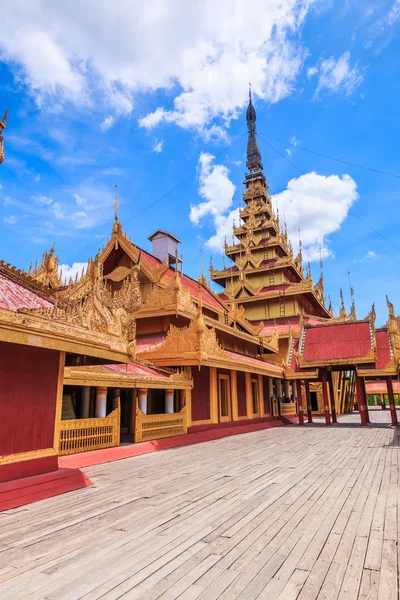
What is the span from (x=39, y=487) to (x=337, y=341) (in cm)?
1581

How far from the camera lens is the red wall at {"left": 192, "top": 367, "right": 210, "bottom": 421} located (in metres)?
12.8

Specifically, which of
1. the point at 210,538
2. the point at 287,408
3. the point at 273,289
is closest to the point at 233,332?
the point at 287,408

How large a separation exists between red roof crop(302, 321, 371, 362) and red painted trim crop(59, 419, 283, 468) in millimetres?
5226

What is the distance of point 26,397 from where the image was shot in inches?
209

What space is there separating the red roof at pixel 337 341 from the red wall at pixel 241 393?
3.27 metres

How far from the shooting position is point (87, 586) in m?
2.75

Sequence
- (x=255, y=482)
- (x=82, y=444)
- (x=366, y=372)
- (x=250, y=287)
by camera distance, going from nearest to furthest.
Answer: (x=255, y=482) → (x=82, y=444) → (x=366, y=372) → (x=250, y=287)

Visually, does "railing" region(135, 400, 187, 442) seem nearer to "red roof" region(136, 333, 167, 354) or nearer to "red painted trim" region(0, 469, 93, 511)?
"red roof" region(136, 333, 167, 354)

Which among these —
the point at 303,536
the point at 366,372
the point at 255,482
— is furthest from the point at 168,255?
the point at 303,536

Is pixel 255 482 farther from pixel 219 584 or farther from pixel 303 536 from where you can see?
pixel 219 584

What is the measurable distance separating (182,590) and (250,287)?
30.0 meters

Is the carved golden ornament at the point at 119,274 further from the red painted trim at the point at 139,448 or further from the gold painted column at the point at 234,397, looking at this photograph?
the red painted trim at the point at 139,448

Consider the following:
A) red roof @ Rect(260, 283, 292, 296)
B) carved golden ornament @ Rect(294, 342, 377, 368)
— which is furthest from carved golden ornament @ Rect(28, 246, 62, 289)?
red roof @ Rect(260, 283, 292, 296)

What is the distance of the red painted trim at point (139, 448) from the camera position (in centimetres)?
743
